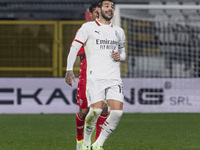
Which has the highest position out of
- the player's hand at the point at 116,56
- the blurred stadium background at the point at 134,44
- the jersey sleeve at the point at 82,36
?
the jersey sleeve at the point at 82,36

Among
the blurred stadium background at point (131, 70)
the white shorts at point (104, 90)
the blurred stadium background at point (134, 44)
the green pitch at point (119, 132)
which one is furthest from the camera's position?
the blurred stadium background at point (134, 44)

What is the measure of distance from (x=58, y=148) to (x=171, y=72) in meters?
8.92

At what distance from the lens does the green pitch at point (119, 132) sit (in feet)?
27.2

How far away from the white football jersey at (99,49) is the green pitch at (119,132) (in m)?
1.38

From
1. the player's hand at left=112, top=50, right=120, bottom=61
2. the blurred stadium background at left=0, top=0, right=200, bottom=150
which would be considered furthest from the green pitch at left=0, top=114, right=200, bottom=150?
the player's hand at left=112, top=50, right=120, bottom=61

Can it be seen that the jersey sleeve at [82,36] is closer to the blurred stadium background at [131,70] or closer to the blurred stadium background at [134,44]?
the blurred stadium background at [131,70]

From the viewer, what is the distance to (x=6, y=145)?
27.3 ft

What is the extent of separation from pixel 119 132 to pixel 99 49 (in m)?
3.60

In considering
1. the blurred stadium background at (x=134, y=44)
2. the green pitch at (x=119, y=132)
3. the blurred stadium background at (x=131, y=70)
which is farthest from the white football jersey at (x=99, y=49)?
the blurred stadium background at (x=134, y=44)

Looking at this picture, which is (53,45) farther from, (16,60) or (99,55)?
(99,55)

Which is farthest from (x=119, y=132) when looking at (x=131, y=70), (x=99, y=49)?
(x=131, y=70)

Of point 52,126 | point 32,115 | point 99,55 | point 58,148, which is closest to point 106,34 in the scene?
point 99,55

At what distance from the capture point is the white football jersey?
6.98 meters

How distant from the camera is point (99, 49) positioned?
275 inches
